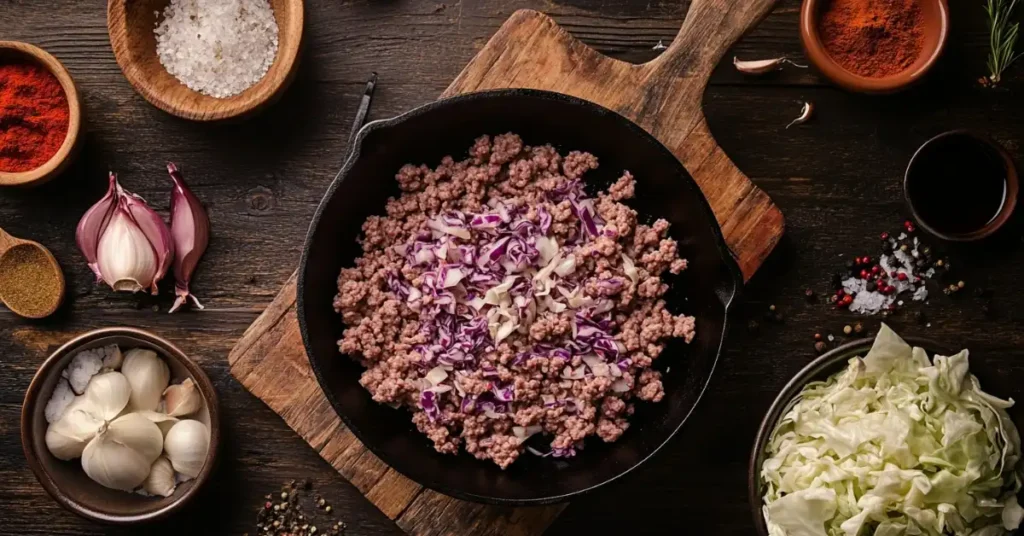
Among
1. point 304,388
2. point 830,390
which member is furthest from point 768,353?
point 304,388

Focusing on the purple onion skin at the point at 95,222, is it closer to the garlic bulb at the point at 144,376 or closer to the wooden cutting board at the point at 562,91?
the garlic bulb at the point at 144,376

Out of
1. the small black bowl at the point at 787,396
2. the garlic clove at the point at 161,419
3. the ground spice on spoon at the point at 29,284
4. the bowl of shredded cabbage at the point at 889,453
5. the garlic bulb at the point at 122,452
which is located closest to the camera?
the bowl of shredded cabbage at the point at 889,453

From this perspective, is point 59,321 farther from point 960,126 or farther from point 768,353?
point 960,126

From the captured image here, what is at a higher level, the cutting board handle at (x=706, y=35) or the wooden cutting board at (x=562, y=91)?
the cutting board handle at (x=706, y=35)

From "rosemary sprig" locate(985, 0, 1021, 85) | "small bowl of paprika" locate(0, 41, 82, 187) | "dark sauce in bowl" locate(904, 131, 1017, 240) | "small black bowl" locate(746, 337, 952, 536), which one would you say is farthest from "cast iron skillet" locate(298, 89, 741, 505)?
"rosemary sprig" locate(985, 0, 1021, 85)

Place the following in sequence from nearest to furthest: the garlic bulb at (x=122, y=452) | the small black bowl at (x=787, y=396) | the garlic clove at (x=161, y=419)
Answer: the small black bowl at (x=787, y=396), the garlic bulb at (x=122, y=452), the garlic clove at (x=161, y=419)

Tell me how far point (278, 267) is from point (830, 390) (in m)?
1.83

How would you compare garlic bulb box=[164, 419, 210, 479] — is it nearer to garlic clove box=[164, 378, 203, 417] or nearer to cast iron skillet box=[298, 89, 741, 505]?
garlic clove box=[164, 378, 203, 417]

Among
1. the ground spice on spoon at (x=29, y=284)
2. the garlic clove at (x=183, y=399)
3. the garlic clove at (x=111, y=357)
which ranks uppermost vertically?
the ground spice on spoon at (x=29, y=284)

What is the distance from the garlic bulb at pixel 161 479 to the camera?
8.77 ft

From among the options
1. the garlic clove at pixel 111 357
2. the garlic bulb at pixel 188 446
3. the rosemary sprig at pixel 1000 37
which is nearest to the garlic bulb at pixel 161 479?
the garlic bulb at pixel 188 446

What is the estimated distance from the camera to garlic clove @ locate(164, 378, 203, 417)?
2.70 meters

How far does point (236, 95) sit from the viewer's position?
2.69 meters

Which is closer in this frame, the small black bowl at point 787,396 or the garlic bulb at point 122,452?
the small black bowl at point 787,396
